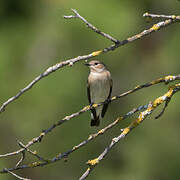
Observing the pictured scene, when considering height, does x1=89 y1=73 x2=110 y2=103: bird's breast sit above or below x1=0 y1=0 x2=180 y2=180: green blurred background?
above

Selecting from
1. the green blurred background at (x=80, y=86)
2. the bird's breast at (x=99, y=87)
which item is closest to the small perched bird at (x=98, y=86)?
the bird's breast at (x=99, y=87)

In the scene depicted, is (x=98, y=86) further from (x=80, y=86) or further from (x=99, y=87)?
(x=80, y=86)

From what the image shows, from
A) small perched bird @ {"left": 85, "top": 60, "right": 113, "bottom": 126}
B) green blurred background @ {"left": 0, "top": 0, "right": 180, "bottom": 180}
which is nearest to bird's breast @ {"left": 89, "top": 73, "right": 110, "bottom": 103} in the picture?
small perched bird @ {"left": 85, "top": 60, "right": 113, "bottom": 126}

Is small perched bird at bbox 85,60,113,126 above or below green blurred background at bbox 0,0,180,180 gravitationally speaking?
above

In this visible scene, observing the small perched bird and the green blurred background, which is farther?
the green blurred background

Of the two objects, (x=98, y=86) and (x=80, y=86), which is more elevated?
(x=98, y=86)

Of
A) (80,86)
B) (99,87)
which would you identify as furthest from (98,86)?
(80,86)

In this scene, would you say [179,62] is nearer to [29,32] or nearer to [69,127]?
[69,127]

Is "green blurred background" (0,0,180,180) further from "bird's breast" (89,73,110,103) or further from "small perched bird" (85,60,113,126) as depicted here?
"bird's breast" (89,73,110,103)

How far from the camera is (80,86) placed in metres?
10.8

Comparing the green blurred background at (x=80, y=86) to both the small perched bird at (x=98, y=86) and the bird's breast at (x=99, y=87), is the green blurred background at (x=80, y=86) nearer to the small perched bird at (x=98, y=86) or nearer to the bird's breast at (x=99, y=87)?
the small perched bird at (x=98, y=86)

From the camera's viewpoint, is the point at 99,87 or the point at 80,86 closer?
the point at 99,87

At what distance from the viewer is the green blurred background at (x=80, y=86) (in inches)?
423

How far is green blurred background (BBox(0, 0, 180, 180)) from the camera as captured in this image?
10.7 metres
